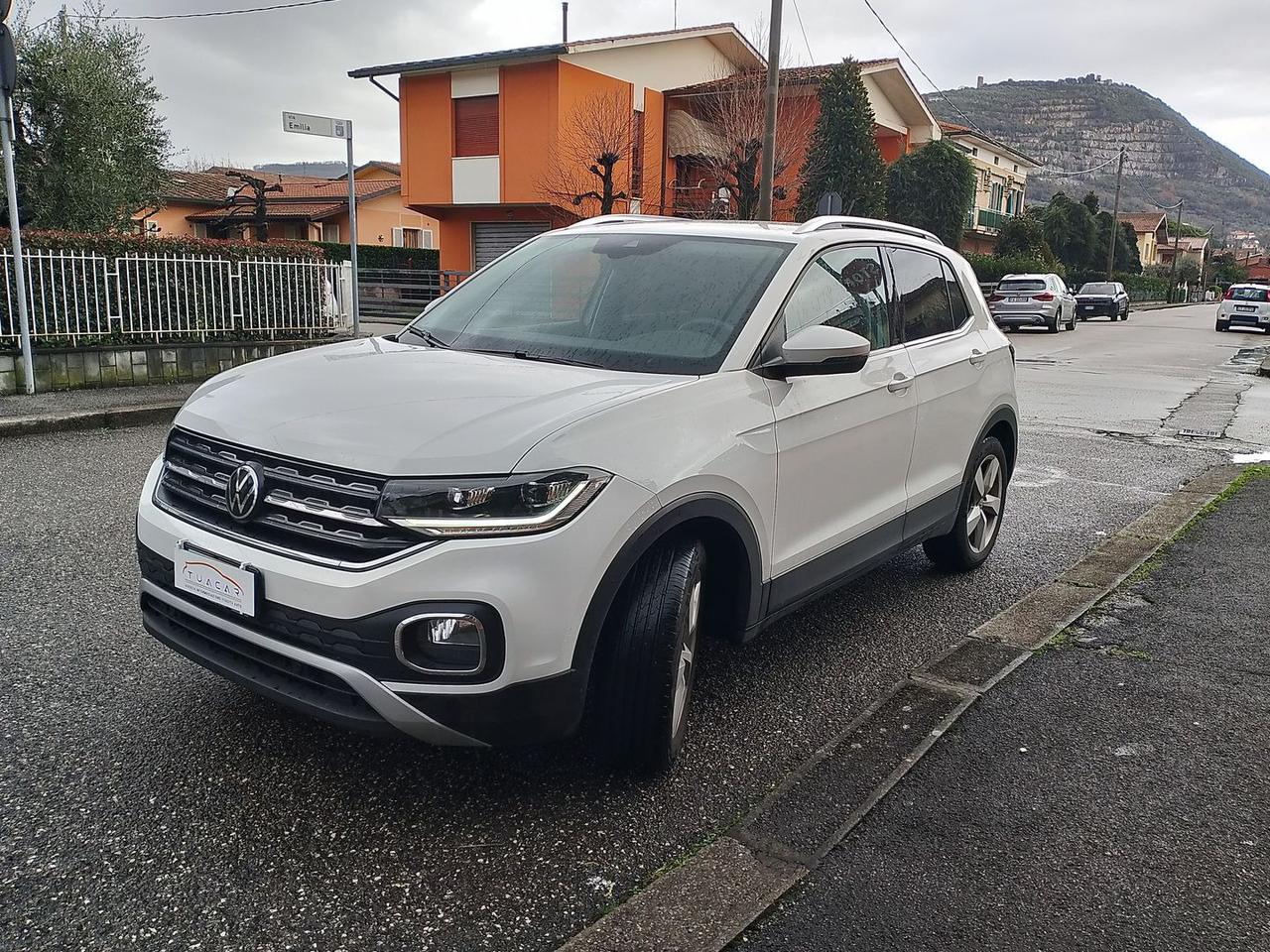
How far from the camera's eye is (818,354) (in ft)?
10.9

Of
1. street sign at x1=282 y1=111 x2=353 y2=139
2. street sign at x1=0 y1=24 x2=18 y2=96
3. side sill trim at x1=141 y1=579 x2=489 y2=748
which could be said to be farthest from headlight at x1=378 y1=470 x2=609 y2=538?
street sign at x1=282 y1=111 x2=353 y2=139

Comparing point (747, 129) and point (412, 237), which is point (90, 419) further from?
point (412, 237)

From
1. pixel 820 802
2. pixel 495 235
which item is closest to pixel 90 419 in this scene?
pixel 820 802

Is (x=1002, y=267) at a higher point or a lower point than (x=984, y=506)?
higher

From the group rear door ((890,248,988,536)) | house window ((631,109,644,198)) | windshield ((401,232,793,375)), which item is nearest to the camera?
windshield ((401,232,793,375))

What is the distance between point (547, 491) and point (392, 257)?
32.8 m

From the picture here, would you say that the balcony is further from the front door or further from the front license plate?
the front license plate

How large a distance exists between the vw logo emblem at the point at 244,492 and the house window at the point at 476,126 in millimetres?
27813

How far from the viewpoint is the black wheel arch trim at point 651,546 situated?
2.70m

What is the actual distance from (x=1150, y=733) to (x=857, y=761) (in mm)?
1070

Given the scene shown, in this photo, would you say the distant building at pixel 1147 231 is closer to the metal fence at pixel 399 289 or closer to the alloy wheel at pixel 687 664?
the metal fence at pixel 399 289

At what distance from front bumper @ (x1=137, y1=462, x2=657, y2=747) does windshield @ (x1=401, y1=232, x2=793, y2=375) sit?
2.92ft

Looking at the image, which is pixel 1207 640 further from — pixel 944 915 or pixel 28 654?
pixel 28 654

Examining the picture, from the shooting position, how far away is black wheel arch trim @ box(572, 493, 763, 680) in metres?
2.70
